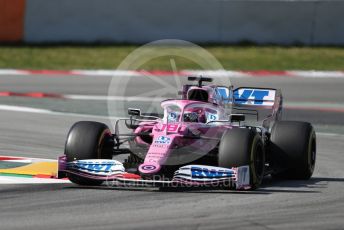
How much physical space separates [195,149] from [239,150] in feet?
2.11

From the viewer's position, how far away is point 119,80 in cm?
2444

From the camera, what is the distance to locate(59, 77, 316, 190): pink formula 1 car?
1109 cm

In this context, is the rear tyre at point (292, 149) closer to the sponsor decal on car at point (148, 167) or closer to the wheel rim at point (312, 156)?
the wheel rim at point (312, 156)

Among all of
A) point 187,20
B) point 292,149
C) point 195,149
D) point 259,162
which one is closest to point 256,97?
point 292,149

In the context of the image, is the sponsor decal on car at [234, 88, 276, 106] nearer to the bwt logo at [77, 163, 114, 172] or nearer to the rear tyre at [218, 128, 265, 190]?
the rear tyre at [218, 128, 265, 190]

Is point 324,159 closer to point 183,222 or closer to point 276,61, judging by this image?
point 183,222

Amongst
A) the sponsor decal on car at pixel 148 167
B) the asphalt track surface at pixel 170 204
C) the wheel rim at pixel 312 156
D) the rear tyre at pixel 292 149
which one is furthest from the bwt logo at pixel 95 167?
the wheel rim at pixel 312 156

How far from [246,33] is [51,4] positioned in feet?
17.1

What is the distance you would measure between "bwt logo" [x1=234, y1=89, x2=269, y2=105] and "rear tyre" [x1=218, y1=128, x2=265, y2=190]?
2.10 meters

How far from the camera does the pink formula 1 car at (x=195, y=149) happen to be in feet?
36.4

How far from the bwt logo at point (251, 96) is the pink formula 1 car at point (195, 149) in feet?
1.40

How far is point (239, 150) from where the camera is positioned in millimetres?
11156

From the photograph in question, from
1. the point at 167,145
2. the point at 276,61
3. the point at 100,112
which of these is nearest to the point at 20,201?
the point at 167,145

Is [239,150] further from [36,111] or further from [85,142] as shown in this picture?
[36,111]
